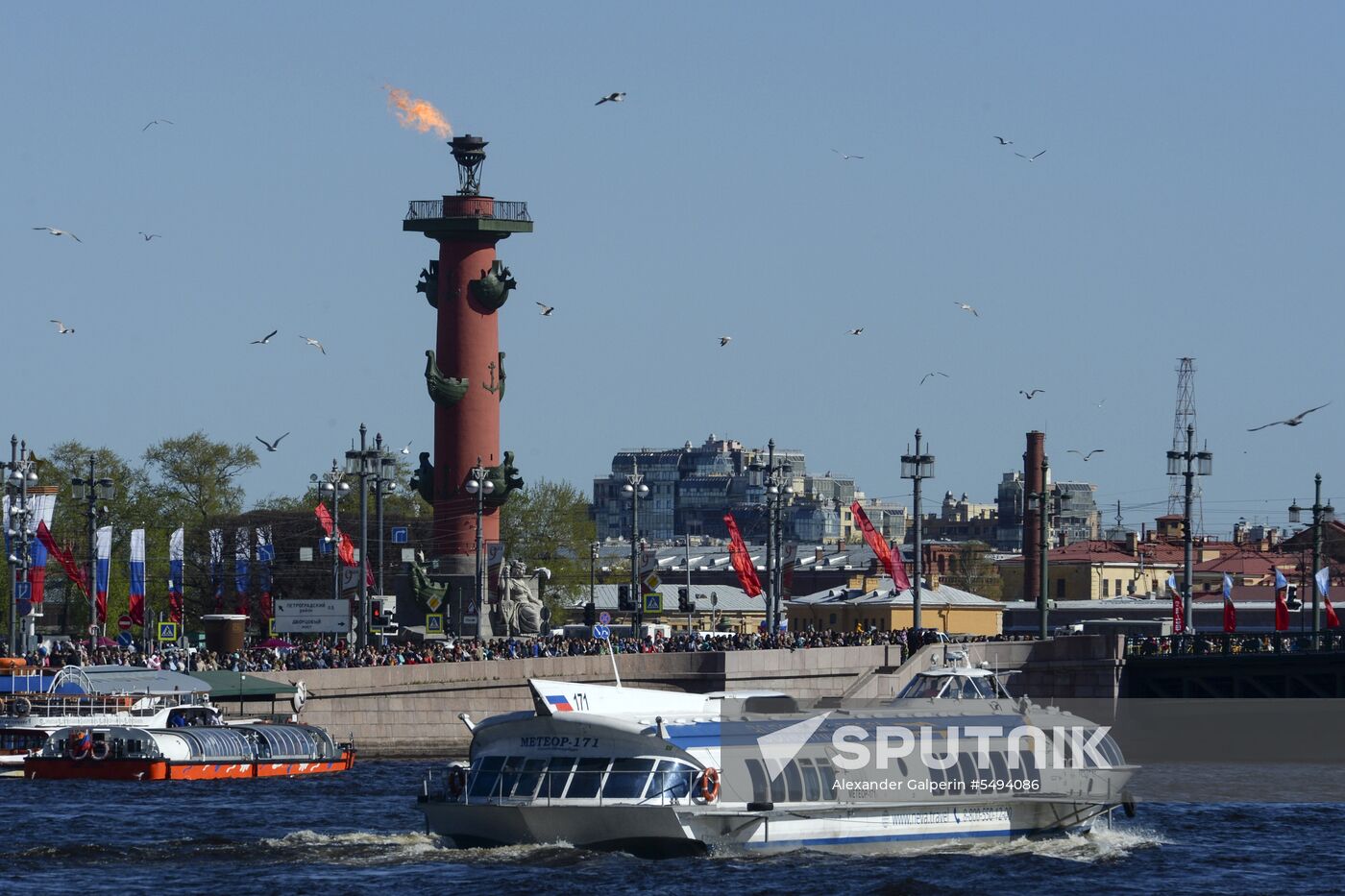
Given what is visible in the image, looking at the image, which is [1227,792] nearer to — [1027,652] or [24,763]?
[1027,652]

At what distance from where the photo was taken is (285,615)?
74.0 metres

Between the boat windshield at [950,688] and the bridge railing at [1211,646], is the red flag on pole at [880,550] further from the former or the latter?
the boat windshield at [950,688]

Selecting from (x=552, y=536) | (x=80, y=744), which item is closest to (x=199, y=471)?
(x=552, y=536)

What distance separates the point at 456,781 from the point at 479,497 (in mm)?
36930

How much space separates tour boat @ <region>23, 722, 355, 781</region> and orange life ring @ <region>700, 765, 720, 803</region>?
71.0ft

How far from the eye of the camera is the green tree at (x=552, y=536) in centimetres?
12288

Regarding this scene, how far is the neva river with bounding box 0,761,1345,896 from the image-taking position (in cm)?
3666

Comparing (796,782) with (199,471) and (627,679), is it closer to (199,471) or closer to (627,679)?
(627,679)

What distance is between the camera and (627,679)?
2805 inches

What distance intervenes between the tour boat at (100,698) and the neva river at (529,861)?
10.6 meters

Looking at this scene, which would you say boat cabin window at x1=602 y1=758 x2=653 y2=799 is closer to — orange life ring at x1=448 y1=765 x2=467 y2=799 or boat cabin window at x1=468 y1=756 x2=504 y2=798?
boat cabin window at x1=468 y1=756 x2=504 y2=798

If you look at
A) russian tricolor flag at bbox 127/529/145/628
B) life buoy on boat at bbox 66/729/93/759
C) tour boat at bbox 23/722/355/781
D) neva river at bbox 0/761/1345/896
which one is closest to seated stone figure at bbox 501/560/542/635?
russian tricolor flag at bbox 127/529/145/628

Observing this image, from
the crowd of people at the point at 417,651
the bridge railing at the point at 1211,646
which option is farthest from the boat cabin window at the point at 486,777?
the bridge railing at the point at 1211,646

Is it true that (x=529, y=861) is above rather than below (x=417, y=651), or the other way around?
below
